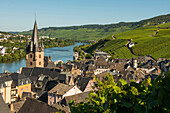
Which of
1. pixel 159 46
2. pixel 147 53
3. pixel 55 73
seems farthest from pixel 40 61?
pixel 159 46

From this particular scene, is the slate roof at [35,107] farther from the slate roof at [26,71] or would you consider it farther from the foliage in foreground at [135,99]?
the slate roof at [26,71]

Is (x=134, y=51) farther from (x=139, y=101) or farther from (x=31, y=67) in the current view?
(x=139, y=101)

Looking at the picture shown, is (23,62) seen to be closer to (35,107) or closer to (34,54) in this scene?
(34,54)

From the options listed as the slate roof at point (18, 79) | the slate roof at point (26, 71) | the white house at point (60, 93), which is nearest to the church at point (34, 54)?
the slate roof at point (26, 71)

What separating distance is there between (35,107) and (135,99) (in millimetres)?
19892

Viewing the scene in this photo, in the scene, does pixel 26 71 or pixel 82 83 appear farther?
pixel 26 71

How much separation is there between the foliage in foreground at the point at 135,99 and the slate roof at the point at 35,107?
54.9ft

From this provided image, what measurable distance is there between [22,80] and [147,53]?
79.6m

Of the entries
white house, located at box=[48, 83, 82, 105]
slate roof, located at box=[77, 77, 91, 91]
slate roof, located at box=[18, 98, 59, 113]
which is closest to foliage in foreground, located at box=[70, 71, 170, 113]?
slate roof, located at box=[18, 98, 59, 113]

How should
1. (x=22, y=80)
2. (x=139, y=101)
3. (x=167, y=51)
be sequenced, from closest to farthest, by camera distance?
(x=139, y=101)
(x=22, y=80)
(x=167, y=51)

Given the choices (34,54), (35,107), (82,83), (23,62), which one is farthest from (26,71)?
(23,62)

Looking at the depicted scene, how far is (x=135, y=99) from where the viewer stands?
5.41 m

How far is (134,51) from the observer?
11169 cm

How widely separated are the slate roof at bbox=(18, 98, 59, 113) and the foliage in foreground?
54.9 ft
